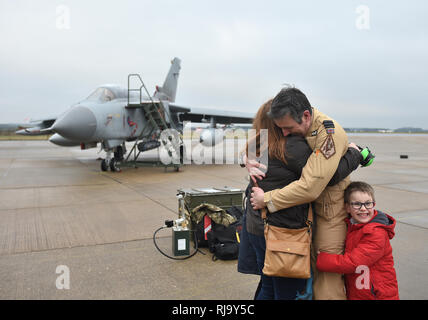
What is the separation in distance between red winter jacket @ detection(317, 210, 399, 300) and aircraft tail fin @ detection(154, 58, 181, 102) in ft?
52.5

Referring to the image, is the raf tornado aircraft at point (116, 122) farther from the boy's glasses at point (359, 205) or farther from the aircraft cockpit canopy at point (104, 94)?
the boy's glasses at point (359, 205)

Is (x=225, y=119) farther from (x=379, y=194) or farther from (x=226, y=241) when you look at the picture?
(x=226, y=241)

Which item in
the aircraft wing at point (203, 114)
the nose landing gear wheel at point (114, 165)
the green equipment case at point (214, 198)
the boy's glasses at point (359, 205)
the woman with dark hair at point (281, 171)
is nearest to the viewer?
the woman with dark hair at point (281, 171)

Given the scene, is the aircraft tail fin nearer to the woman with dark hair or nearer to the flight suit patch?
the woman with dark hair

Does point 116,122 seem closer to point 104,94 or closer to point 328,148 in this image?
point 104,94

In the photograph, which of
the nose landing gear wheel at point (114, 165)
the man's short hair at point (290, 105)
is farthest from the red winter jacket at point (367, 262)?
the nose landing gear wheel at point (114, 165)

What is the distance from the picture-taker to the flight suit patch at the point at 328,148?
1.91 m

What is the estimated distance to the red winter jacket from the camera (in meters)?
2.08

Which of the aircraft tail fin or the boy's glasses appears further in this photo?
the aircraft tail fin

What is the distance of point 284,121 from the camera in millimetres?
1944

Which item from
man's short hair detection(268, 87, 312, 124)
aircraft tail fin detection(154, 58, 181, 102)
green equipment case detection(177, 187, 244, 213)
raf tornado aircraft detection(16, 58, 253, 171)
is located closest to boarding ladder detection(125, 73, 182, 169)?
raf tornado aircraft detection(16, 58, 253, 171)

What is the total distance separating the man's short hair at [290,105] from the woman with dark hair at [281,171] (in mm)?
146
